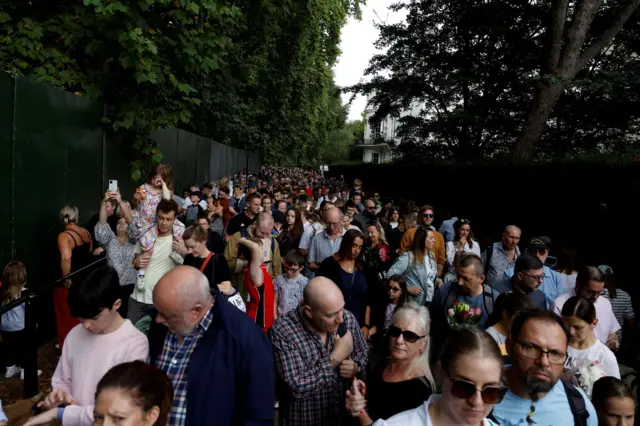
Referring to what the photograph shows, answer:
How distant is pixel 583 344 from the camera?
12.5ft

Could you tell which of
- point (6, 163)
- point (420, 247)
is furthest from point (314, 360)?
point (6, 163)

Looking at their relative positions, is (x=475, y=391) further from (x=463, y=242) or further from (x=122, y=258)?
(x=463, y=242)

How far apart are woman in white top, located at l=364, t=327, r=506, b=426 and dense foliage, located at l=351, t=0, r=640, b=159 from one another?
11.3 meters

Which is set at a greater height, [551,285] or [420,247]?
[420,247]

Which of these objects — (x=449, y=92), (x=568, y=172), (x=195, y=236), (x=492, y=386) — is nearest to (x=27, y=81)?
(x=195, y=236)

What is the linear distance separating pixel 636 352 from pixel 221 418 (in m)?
4.42

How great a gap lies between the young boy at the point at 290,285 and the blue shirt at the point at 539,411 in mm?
2962

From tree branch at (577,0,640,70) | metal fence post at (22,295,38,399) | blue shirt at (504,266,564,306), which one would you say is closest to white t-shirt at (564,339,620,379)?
blue shirt at (504,266,564,306)

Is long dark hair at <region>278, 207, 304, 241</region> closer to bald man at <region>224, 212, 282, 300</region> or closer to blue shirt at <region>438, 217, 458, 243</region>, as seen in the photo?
bald man at <region>224, 212, 282, 300</region>

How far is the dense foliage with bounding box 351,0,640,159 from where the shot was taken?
13.1m

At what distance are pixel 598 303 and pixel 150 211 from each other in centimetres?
473

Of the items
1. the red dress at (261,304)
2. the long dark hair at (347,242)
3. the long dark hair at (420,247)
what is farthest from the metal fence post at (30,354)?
the long dark hair at (420,247)

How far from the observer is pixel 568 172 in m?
10.2

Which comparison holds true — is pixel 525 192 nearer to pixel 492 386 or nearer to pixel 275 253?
pixel 275 253
